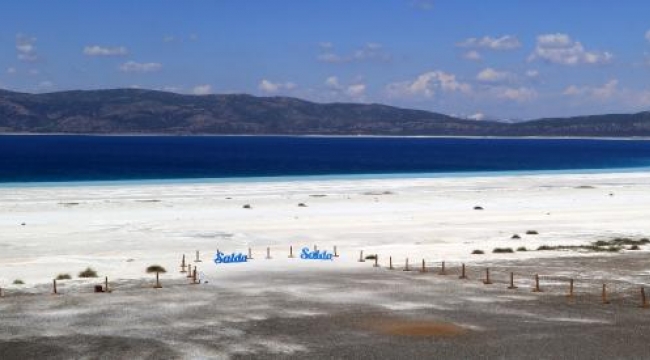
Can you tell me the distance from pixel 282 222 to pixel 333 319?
1204 inches

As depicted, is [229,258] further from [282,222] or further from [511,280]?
[282,222]

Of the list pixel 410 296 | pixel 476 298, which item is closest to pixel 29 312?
pixel 410 296

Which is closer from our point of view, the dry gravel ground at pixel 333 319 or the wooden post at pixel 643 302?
the dry gravel ground at pixel 333 319

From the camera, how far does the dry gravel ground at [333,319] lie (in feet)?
72.1

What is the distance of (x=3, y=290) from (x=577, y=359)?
774 inches

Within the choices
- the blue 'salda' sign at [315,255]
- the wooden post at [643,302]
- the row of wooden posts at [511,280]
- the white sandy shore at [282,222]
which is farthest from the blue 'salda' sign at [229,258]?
the wooden post at [643,302]

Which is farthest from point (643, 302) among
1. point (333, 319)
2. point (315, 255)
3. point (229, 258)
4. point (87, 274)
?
point (87, 274)

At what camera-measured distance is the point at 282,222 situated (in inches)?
2207

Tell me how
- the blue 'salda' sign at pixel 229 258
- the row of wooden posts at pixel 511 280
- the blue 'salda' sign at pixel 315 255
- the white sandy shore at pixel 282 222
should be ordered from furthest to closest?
1. the white sandy shore at pixel 282 222
2. the blue 'salda' sign at pixel 315 255
3. the blue 'salda' sign at pixel 229 258
4. the row of wooden posts at pixel 511 280

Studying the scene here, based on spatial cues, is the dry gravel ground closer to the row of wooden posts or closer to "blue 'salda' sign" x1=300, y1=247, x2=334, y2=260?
the row of wooden posts

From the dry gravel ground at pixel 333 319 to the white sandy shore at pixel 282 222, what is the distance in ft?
15.2

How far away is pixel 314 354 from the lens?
70.7 ft

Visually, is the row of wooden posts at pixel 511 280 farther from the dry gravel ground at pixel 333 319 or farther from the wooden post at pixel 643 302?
the dry gravel ground at pixel 333 319

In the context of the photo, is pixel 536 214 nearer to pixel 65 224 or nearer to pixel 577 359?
pixel 65 224
